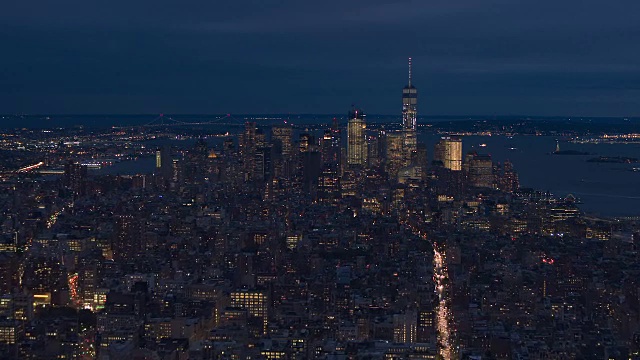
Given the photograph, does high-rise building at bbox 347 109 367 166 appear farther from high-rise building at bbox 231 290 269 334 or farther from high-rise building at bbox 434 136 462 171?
high-rise building at bbox 231 290 269 334

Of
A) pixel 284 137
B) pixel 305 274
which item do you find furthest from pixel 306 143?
pixel 305 274

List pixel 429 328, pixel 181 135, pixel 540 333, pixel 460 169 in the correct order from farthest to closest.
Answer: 1. pixel 181 135
2. pixel 460 169
3. pixel 429 328
4. pixel 540 333

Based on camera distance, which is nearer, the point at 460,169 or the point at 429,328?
the point at 429,328

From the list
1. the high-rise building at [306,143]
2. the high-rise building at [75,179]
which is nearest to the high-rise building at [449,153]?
the high-rise building at [306,143]

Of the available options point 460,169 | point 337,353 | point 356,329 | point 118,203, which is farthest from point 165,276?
point 460,169

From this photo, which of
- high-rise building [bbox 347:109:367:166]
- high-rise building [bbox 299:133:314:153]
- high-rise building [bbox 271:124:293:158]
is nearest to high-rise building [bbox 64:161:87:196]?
high-rise building [bbox 299:133:314:153]

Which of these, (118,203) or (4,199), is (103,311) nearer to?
(118,203)

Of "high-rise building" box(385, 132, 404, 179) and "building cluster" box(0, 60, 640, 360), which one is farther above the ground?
"high-rise building" box(385, 132, 404, 179)
